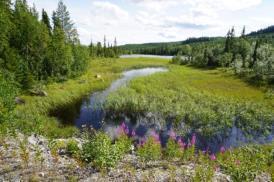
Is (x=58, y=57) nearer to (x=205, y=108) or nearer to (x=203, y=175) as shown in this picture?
(x=205, y=108)

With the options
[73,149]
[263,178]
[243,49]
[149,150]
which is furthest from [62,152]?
[243,49]

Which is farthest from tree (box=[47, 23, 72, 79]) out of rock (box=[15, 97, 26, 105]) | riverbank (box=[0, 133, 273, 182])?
riverbank (box=[0, 133, 273, 182])

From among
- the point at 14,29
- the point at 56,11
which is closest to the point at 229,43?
the point at 56,11

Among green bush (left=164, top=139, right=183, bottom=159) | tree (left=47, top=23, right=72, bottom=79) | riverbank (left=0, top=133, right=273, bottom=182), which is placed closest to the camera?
riverbank (left=0, top=133, right=273, bottom=182)

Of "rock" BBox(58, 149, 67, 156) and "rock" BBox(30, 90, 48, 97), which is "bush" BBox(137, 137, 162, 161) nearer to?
"rock" BBox(58, 149, 67, 156)

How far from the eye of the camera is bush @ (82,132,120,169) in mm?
11057

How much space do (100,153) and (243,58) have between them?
7040 centimetres

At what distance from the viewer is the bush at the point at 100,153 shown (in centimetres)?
1106

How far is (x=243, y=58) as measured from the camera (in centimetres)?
7338

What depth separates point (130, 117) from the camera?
27375 millimetres

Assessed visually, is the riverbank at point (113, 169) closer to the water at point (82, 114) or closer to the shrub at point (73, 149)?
the shrub at point (73, 149)

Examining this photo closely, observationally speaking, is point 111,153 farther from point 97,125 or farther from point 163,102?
point 163,102

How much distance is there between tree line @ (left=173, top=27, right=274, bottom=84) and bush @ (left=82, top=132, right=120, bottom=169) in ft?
156

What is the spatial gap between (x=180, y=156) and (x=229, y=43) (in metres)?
76.8
